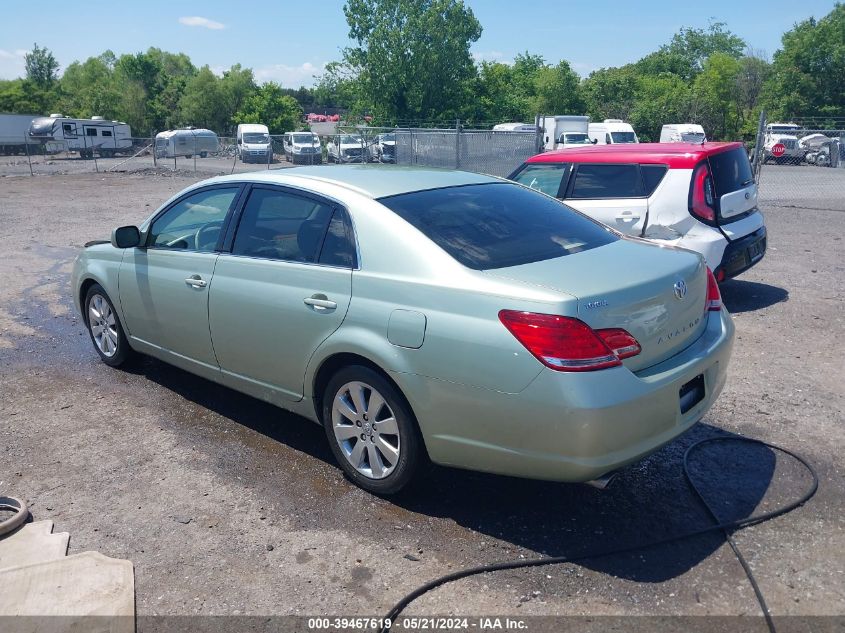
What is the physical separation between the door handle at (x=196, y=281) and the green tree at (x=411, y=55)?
4538cm

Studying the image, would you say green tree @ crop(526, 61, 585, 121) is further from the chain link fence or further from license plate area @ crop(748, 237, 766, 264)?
license plate area @ crop(748, 237, 766, 264)

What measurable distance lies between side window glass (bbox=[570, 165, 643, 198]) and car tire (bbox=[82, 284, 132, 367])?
4513 mm

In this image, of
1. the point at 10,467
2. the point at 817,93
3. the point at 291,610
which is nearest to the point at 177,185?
the point at 10,467

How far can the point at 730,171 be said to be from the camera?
289 inches

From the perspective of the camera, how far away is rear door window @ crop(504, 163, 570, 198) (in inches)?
308

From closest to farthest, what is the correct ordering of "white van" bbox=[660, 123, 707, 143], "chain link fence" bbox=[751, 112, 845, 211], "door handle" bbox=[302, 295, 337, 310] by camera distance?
"door handle" bbox=[302, 295, 337, 310]
"chain link fence" bbox=[751, 112, 845, 211]
"white van" bbox=[660, 123, 707, 143]

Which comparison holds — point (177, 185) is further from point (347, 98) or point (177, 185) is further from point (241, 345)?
point (347, 98)

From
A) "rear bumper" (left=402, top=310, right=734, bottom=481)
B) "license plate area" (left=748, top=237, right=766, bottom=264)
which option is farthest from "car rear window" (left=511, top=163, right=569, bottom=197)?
"rear bumper" (left=402, top=310, right=734, bottom=481)

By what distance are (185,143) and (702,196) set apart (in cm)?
3775

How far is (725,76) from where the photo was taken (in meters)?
55.6

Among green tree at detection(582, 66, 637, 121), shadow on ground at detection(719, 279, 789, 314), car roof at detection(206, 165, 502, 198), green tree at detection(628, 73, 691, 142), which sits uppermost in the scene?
green tree at detection(582, 66, 637, 121)

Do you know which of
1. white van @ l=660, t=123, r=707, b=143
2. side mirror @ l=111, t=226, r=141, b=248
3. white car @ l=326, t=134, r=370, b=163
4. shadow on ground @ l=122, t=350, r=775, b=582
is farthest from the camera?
white van @ l=660, t=123, r=707, b=143

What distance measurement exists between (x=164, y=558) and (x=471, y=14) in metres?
50.1

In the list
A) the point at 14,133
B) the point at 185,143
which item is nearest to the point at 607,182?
the point at 185,143
